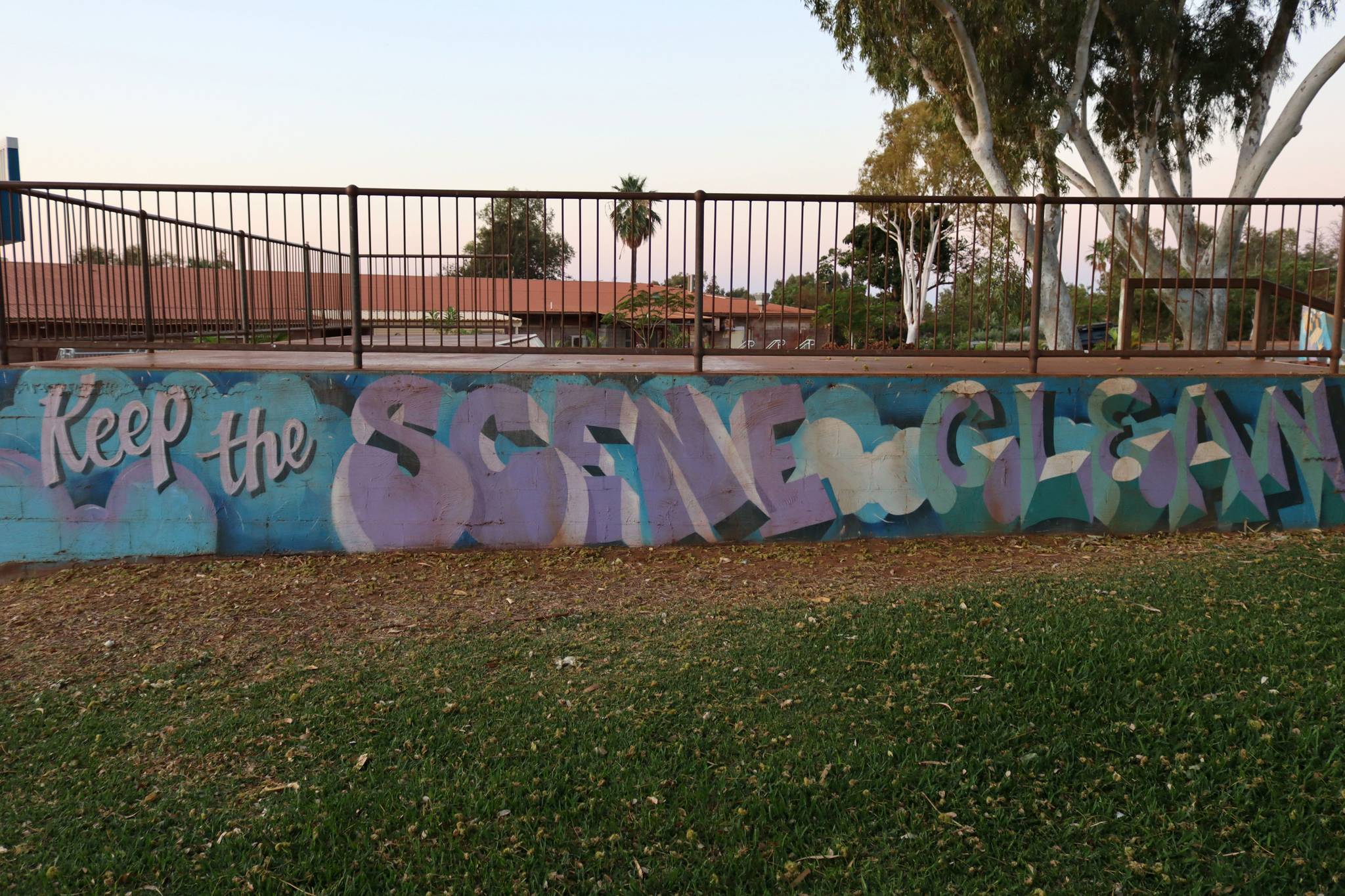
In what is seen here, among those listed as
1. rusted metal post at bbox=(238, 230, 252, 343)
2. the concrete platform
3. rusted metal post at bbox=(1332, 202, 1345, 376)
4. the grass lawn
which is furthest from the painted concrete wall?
rusted metal post at bbox=(238, 230, 252, 343)

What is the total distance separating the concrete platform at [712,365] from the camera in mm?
6609

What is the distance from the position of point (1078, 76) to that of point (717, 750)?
18.1 m

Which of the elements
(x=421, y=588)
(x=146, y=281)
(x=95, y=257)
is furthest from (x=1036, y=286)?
(x=95, y=257)

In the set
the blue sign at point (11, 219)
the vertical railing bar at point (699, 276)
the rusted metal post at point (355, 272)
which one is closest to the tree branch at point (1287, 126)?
the vertical railing bar at point (699, 276)

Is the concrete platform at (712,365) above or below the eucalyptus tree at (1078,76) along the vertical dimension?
below

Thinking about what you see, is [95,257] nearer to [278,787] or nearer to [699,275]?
[699,275]

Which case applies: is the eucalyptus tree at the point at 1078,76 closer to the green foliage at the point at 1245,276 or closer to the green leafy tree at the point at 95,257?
the green foliage at the point at 1245,276

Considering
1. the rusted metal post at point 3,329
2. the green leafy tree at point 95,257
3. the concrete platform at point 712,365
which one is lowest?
the concrete platform at point 712,365

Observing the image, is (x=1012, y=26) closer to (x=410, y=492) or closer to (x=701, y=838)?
(x=410, y=492)

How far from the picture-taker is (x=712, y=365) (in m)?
7.11

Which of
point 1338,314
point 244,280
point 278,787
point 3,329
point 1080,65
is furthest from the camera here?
point 1080,65

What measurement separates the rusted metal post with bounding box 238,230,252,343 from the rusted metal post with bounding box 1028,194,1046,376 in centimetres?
730

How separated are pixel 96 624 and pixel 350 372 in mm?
2238

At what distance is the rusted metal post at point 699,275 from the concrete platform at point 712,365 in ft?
0.52
